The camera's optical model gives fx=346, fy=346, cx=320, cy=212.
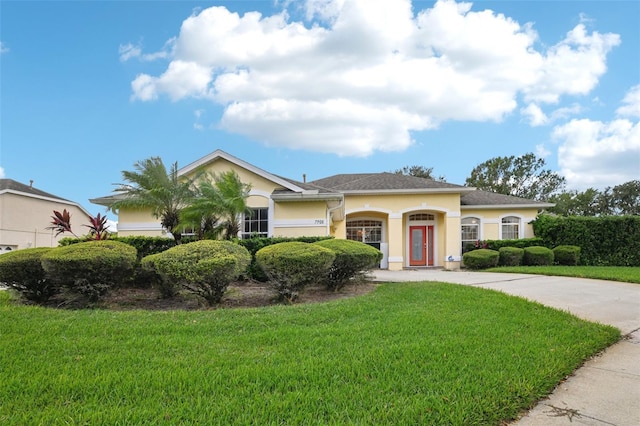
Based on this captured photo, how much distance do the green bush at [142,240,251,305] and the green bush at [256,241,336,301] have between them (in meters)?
0.62

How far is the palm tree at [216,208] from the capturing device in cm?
1036

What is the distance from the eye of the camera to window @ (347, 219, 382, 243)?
1942 cm

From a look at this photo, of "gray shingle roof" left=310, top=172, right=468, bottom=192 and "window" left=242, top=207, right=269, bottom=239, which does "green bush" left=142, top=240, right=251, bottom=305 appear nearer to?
"window" left=242, top=207, right=269, bottom=239

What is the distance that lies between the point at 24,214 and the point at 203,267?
2453 centimetres

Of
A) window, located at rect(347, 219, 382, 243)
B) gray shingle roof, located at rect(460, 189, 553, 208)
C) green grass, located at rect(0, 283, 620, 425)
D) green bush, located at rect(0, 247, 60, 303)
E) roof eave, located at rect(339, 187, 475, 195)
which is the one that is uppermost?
roof eave, located at rect(339, 187, 475, 195)

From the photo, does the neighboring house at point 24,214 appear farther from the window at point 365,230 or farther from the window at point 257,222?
the window at point 365,230

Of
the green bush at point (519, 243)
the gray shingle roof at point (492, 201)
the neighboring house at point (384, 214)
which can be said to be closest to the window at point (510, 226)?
the neighboring house at point (384, 214)

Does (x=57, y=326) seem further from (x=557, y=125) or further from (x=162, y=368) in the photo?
(x=557, y=125)

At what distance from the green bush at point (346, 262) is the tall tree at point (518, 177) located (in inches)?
1238

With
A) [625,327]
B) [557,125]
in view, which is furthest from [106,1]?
[557,125]

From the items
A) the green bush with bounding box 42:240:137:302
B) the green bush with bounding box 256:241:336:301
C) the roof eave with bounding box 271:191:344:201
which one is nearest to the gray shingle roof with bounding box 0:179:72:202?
the roof eave with bounding box 271:191:344:201

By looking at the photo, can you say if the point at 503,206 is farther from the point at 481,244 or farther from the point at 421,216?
the point at 421,216

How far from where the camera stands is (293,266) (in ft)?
24.9

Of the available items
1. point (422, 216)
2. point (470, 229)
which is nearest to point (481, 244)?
point (470, 229)
